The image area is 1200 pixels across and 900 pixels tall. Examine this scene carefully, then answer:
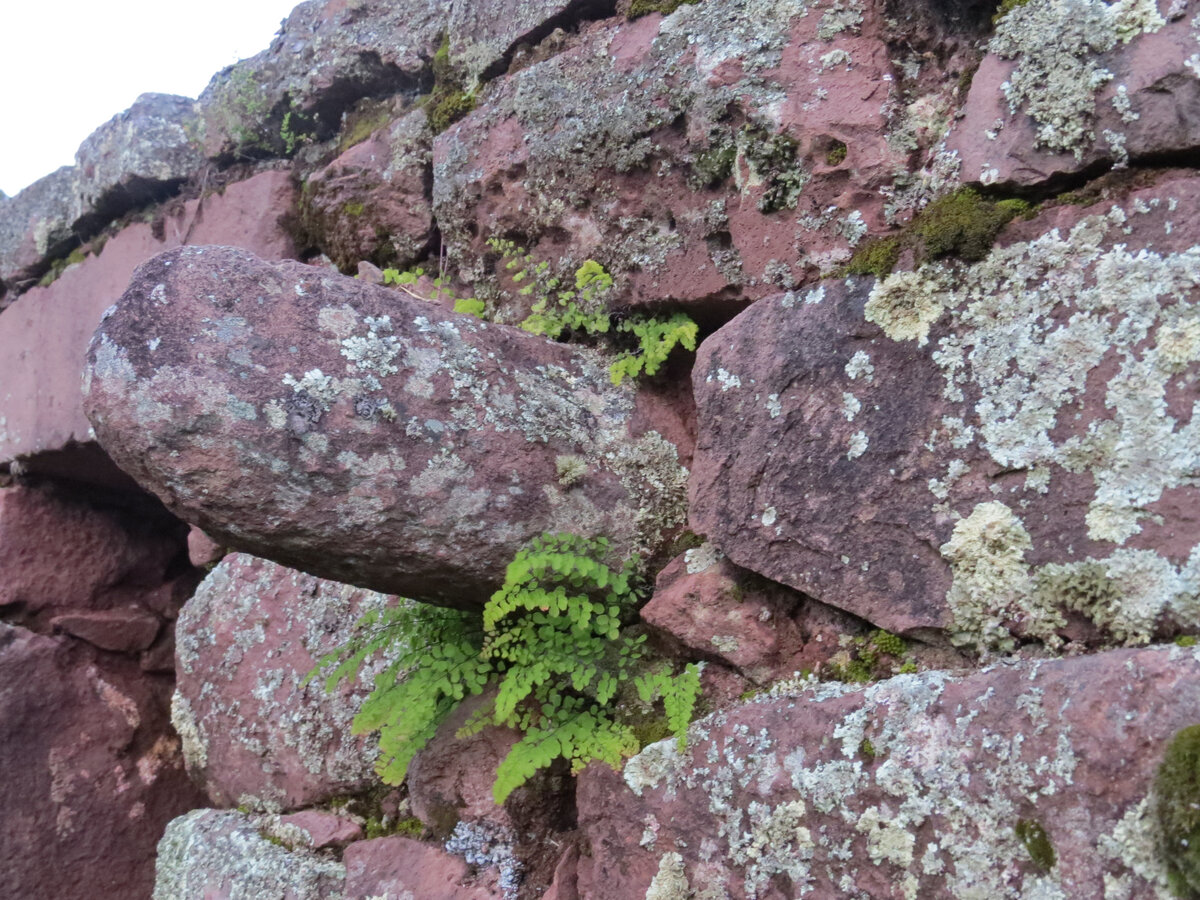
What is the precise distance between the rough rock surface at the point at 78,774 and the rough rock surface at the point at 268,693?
618mm

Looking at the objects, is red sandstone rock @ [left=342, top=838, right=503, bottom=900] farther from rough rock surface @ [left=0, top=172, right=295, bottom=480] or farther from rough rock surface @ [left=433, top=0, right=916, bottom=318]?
rough rock surface @ [left=0, top=172, right=295, bottom=480]

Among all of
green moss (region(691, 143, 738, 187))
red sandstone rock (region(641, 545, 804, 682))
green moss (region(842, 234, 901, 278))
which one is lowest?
red sandstone rock (region(641, 545, 804, 682))

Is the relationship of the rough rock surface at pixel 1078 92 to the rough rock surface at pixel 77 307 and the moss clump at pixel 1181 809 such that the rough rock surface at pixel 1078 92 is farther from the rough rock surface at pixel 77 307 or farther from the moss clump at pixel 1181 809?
the rough rock surface at pixel 77 307

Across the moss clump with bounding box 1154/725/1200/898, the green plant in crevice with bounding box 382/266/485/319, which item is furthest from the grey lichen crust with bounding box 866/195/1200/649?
the green plant in crevice with bounding box 382/266/485/319

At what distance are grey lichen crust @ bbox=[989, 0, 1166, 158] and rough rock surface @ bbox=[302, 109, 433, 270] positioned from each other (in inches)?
70.9

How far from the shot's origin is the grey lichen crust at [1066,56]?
153 cm

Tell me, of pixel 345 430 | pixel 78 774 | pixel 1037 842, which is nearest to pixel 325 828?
pixel 345 430

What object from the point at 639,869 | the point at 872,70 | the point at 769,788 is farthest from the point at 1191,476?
the point at 639,869

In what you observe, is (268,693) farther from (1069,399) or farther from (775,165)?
(1069,399)

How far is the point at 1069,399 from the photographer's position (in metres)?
1.49

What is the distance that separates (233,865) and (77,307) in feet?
8.33

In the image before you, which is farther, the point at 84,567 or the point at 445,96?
the point at 84,567

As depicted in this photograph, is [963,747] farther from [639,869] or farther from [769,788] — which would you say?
[639,869]

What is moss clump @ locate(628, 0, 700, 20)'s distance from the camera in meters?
2.24
